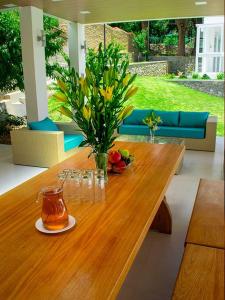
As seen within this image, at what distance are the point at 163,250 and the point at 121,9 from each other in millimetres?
4637

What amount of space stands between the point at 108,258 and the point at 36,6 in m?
5.00

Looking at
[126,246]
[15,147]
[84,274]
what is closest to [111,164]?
[126,246]

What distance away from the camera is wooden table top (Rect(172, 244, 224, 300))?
4.07 feet

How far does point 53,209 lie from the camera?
126 cm

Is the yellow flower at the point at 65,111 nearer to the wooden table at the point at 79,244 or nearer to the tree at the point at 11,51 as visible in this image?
the wooden table at the point at 79,244

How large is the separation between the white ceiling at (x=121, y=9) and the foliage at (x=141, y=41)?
3670 mm

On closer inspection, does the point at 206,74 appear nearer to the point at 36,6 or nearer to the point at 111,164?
the point at 36,6

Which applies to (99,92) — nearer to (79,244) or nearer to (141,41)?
(79,244)

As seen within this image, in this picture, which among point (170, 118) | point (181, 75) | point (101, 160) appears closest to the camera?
point (101, 160)

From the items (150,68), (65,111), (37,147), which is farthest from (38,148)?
(150,68)

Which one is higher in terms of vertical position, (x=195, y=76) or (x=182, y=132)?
(x=195, y=76)

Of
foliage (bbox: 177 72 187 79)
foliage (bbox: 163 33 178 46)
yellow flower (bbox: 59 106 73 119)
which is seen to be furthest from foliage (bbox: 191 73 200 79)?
yellow flower (bbox: 59 106 73 119)

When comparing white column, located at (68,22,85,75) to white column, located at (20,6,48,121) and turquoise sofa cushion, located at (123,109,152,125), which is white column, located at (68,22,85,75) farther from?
turquoise sofa cushion, located at (123,109,152,125)

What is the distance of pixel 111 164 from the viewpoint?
2.05 meters
